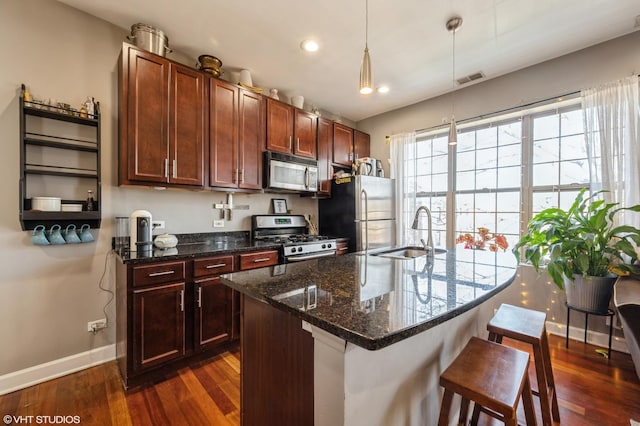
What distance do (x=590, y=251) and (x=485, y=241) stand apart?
902mm

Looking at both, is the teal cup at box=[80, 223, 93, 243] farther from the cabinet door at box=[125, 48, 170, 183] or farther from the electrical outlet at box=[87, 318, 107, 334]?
the electrical outlet at box=[87, 318, 107, 334]

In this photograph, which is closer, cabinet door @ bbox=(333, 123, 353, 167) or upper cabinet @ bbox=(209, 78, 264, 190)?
upper cabinet @ bbox=(209, 78, 264, 190)

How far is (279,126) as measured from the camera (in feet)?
10.2

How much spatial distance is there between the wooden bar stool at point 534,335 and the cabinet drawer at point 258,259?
6.14 feet

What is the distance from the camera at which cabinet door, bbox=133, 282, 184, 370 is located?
74.5 inches

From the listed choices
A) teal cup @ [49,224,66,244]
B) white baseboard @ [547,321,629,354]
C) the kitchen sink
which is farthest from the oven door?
white baseboard @ [547,321,629,354]

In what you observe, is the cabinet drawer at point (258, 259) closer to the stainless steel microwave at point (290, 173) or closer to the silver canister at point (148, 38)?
the stainless steel microwave at point (290, 173)

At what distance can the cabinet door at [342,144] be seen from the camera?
12.5ft

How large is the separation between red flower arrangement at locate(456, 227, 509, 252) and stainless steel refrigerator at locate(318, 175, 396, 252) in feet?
3.18

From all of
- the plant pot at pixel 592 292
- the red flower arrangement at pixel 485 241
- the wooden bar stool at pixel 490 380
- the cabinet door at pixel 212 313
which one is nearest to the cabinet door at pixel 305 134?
the cabinet door at pixel 212 313

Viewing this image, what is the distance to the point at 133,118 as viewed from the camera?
209 centimetres

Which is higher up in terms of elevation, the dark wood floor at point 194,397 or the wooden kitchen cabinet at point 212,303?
the wooden kitchen cabinet at point 212,303

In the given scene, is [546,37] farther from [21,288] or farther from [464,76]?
[21,288]

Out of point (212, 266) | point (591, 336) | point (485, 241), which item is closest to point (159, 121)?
point (212, 266)
